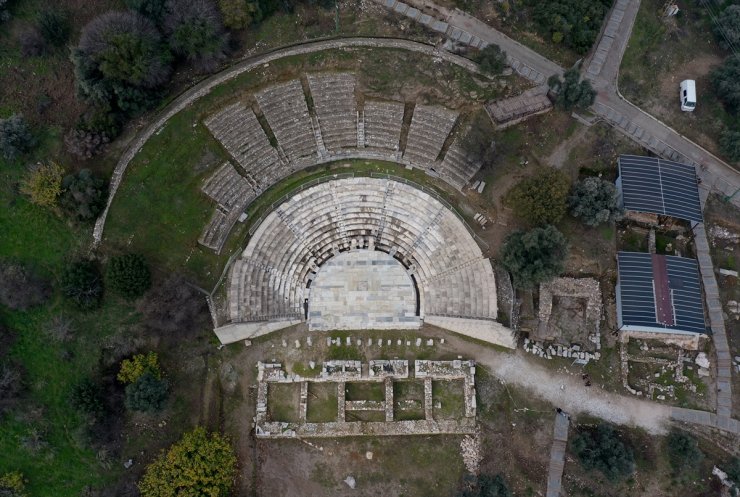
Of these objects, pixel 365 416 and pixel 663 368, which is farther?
pixel 663 368

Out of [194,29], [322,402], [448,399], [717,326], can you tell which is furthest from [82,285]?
[717,326]

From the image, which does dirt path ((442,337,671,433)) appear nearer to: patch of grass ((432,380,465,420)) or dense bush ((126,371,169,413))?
patch of grass ((432,380,465,420))

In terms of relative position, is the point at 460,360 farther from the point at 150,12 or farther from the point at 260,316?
the point at 150,12

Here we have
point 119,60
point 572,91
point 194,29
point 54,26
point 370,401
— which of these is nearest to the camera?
point 119,60

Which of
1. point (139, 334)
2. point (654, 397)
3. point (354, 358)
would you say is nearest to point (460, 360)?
point (354, 358)

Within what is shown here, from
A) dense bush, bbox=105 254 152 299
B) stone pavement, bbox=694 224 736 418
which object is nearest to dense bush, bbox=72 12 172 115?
dense bush, bbox=105 254 152 299

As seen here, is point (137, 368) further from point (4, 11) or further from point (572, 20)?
point (572, 20)
